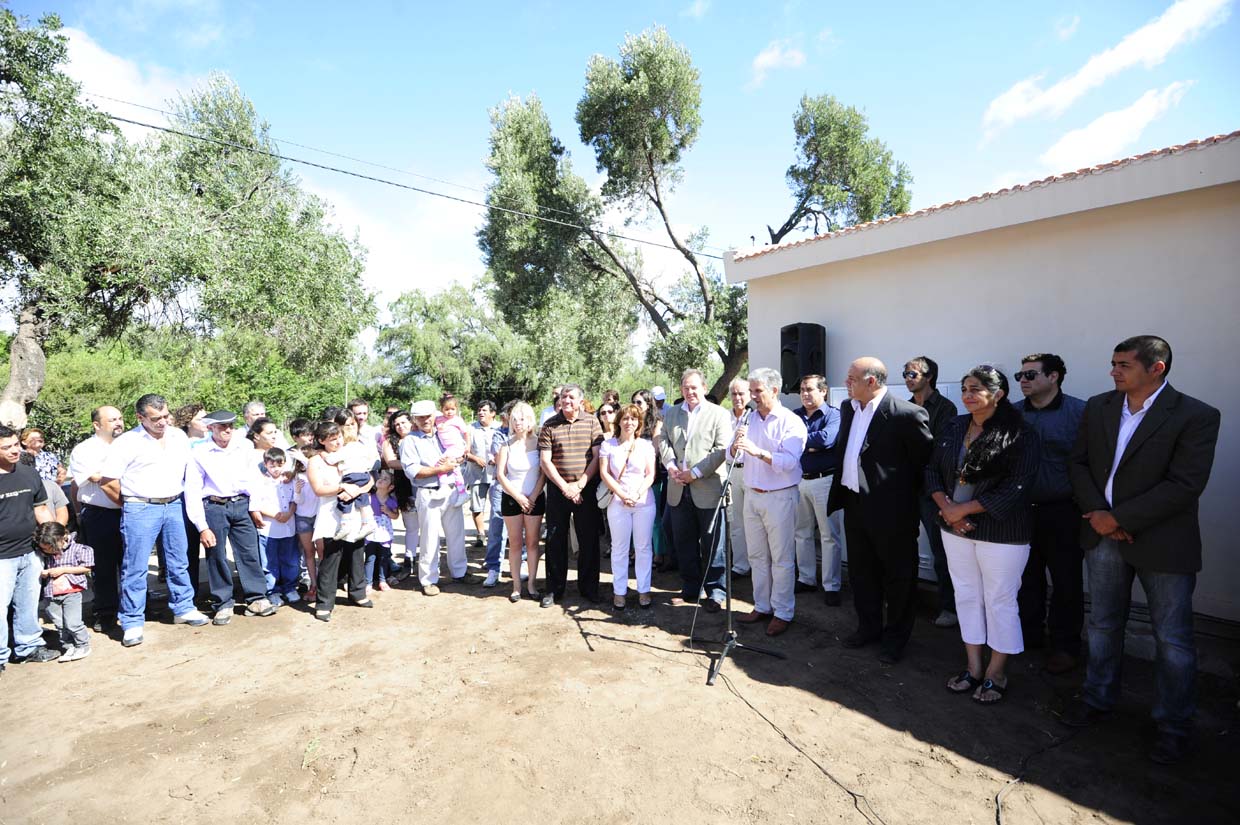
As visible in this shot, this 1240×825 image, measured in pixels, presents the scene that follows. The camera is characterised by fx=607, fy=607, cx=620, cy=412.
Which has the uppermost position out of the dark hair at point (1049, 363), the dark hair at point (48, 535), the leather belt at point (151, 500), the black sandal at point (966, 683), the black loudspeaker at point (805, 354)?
the black loudspeaker at point (805, 354)

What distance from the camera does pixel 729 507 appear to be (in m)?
4.39

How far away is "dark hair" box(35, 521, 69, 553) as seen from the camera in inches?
168

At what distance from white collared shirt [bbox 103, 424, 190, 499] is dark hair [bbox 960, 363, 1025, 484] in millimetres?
5636

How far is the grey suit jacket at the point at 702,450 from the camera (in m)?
4.88

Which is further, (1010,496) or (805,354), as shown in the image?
(805,354)

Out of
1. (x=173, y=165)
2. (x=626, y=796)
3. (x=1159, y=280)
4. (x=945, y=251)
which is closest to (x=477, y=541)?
(x=626, y=796)

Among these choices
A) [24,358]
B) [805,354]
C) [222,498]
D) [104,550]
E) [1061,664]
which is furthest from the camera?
[24,358]

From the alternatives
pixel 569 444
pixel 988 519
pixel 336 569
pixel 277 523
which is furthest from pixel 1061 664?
pixel 277 523

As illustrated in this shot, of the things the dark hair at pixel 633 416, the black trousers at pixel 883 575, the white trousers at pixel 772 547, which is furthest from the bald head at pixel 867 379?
the dark hair at pixel 633 416

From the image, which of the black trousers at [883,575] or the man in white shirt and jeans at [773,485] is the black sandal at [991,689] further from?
the man in white shirt and jeans at [773,485]

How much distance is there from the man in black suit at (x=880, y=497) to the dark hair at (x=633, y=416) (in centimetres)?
158

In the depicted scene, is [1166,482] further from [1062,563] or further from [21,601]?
[21,601]

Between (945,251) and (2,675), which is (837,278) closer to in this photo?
(945,251)

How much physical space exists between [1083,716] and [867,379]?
2.15m
